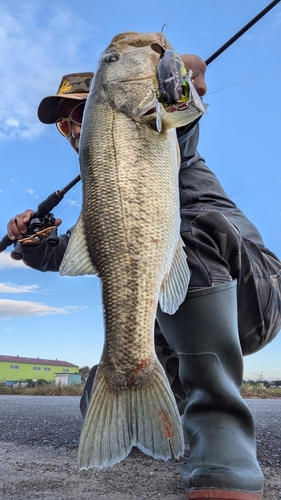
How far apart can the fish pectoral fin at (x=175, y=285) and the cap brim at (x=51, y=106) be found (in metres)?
2.45

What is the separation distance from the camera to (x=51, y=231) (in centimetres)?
348

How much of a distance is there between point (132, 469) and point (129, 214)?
52.3 inches

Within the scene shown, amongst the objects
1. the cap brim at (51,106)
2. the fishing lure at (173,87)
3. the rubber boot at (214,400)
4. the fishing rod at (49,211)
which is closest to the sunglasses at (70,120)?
the cap brim at (51,106)

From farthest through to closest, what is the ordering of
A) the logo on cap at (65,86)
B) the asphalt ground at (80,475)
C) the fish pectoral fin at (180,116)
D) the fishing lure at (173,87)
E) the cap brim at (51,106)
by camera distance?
the logo on cap at (65,86)
the cap brim at (51,106)
the fish pectoral fin at (180,116)
the fishing lure at (173,87)
the asphalt ground at (80,475)

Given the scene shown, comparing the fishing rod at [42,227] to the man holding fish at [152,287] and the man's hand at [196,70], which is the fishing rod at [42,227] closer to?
the man holding fish at [152,287]

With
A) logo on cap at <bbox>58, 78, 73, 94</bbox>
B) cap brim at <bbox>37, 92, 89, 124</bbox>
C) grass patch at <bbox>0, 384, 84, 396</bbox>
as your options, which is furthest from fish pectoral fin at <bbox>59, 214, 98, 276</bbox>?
grass patch at <bbox>0, 384, 84, 396</bbox>

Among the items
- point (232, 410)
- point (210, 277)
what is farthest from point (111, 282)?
point (232, 410)

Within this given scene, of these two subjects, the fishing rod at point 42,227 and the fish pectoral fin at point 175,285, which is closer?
the fish pectoral fin at point 175,285

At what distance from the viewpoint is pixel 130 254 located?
1899 mm

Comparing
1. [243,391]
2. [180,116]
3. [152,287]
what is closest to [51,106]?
[180,116]

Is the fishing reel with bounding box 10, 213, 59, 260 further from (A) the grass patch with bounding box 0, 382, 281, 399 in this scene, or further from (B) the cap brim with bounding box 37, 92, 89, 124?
(A) the grass patch with bounding box 0, 382, 281, 399

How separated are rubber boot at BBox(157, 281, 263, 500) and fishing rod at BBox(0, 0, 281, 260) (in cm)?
158

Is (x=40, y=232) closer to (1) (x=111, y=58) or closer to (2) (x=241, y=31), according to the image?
(1) (x=111, y=58)

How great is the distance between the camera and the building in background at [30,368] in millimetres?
49225
